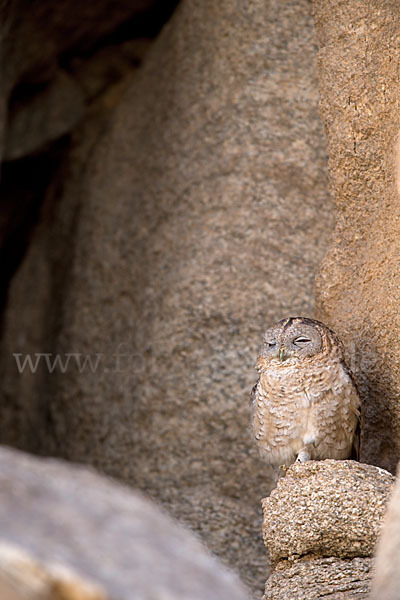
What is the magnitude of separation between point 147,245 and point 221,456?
50.8 inches

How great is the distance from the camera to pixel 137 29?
567cm

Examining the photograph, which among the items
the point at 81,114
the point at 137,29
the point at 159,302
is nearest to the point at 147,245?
the point at 159,302

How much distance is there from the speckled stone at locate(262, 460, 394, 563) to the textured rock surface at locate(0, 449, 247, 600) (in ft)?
4.20

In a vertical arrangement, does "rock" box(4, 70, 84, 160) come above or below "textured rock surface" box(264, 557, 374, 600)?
above

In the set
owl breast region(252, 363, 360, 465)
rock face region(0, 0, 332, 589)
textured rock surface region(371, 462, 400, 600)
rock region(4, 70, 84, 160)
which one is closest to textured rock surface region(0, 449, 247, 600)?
textured rock surface region(371, 462, 400, 600)

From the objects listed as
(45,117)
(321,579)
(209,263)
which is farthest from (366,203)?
(45,117)

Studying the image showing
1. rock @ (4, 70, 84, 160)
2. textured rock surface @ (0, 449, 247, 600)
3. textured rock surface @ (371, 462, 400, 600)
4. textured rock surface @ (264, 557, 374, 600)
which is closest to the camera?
textured rock surface @ (0, 449, 247, 600)

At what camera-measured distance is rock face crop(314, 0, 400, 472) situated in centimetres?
351

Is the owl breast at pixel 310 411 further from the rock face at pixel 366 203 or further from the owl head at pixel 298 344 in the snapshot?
the rock face at pixel 366 203

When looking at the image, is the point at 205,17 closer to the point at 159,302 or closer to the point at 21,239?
the point at 159,302

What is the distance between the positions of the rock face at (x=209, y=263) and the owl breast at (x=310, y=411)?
97 cm

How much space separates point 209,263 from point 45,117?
5.41 feet

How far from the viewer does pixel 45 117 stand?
5.55 metres

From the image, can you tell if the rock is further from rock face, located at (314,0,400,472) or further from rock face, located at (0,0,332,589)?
rock face, located at (314,0,400,472)
